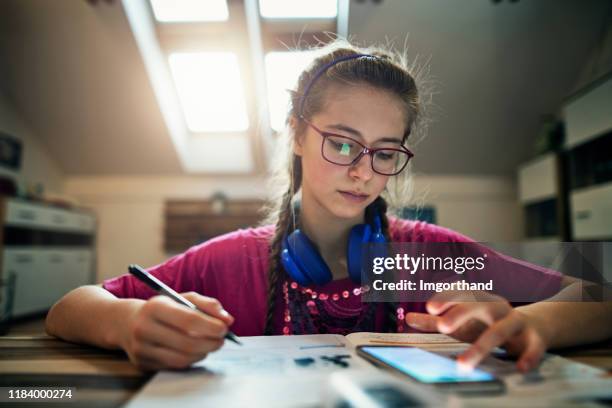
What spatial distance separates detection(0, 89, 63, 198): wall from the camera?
2.88 m

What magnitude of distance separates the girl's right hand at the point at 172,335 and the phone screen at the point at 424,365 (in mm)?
133

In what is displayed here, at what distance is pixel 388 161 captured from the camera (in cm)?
65

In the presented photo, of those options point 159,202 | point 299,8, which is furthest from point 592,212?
point 159,202

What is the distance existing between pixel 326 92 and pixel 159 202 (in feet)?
10.0

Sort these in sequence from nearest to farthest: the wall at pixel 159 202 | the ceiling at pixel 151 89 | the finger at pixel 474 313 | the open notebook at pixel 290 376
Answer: the open notebook at pixel 290 376 → the finger at pixel 474 313 → the ceiling at pixel 151 89 → the wall at pixel 159 202

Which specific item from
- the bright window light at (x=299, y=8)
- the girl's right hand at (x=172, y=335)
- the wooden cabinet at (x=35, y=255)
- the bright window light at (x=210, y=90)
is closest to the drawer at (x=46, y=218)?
the wooden cabinet at (x=35, y=255)

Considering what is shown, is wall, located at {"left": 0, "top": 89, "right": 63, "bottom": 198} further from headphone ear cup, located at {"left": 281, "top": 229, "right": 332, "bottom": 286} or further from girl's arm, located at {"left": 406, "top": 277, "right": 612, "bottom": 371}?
girl's arm, located at {"left": 406, "top": 277, "right": 612, "bottom": 371}

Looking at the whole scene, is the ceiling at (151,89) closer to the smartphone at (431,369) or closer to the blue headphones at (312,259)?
the blue headphones at (312,259)

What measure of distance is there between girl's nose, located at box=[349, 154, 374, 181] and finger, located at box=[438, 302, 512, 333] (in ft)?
0.94

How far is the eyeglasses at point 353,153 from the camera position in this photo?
0.63m

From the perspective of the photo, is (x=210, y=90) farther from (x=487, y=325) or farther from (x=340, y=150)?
(x=487, y=325)

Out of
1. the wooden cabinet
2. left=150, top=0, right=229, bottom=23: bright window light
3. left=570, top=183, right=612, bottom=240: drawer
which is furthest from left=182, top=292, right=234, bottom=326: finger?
left=150, top=0, right=229, bottom=23: bright window light

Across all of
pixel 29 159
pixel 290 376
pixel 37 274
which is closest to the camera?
pixel 290 376

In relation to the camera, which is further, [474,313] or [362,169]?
[362,169]
